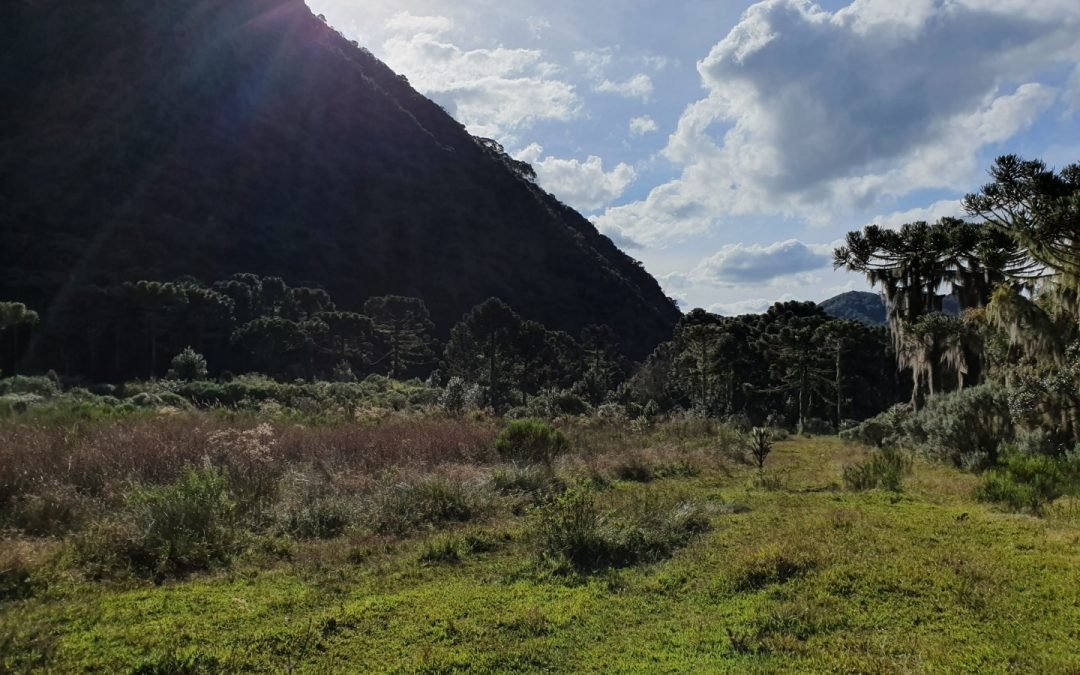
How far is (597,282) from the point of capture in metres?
110

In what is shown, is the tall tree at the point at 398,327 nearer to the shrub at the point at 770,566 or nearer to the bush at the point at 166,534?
the bush at the point at 166,534

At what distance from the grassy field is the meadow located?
0.09 feet

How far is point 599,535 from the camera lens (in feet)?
27.1

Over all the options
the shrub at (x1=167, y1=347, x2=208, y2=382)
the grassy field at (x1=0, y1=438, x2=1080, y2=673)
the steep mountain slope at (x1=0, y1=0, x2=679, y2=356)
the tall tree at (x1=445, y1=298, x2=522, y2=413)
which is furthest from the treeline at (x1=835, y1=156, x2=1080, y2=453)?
the steep mountain slope at (x1=0, y1=0, x2=679, y2=356)

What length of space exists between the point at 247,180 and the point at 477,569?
322 ft

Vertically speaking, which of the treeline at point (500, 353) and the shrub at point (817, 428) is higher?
the treeline at point (500, 353)

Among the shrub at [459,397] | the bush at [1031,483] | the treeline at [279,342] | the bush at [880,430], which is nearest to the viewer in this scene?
the bush at [1031,483]

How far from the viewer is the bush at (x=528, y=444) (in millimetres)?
16184

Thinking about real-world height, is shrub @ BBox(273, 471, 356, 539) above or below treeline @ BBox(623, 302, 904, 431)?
below

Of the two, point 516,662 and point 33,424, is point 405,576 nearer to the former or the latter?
point 516,662

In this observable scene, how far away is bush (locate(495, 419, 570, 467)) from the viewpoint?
16184mm

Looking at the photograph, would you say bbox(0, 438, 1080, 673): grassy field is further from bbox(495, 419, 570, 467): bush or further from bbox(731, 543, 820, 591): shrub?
bbox(495, 419, 570, 467): bush

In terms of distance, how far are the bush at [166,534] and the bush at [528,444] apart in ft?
26.5

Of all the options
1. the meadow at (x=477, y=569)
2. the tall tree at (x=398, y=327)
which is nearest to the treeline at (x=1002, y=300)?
the meadow at (x=477, y=569)
